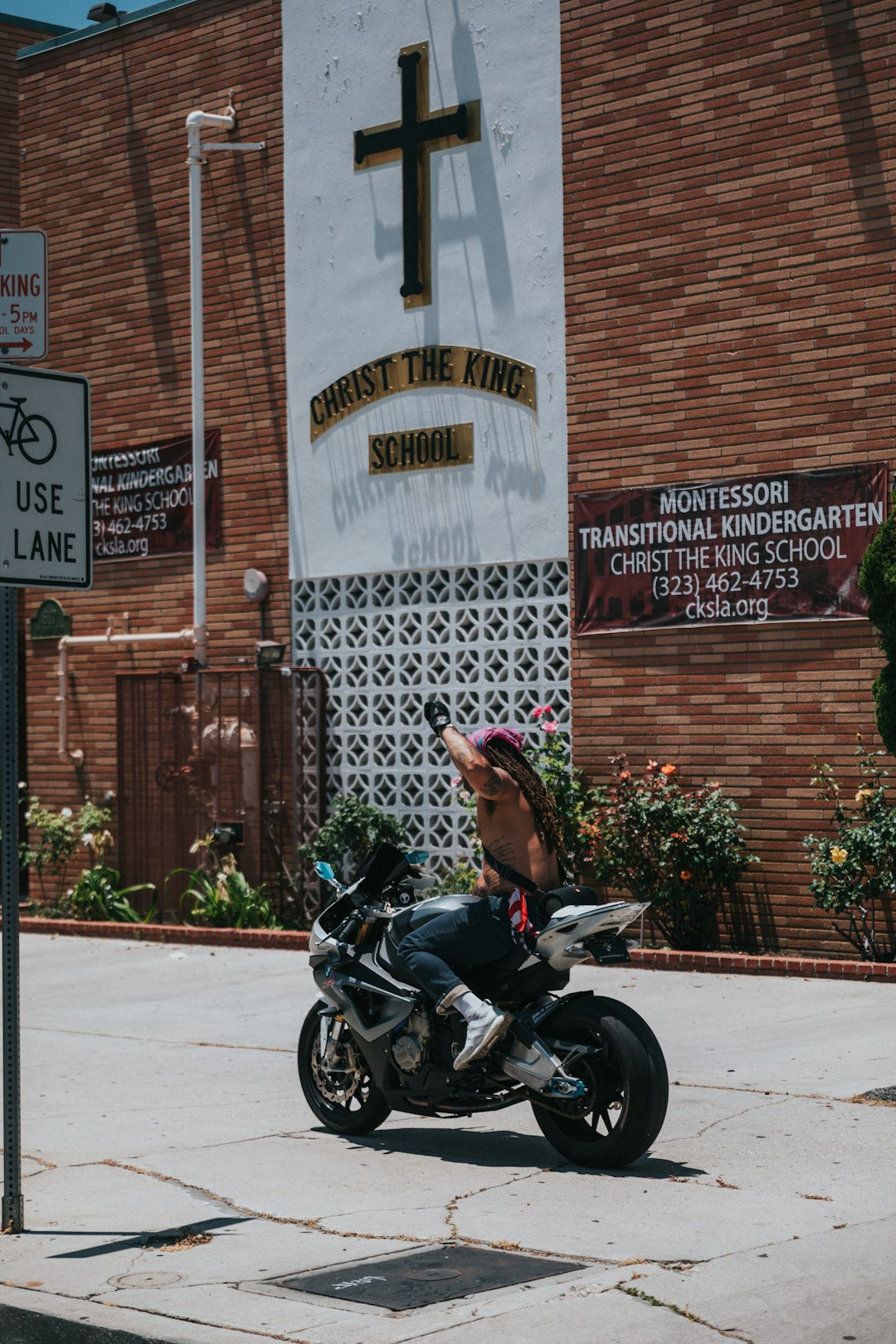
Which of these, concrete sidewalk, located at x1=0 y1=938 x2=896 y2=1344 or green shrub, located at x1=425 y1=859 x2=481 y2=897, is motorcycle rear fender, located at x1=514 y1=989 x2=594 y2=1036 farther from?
green shrub, located at x1=425 y1=859 x2=481 y2=897

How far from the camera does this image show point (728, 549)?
44.6ft

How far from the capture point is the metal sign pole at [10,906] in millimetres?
6605

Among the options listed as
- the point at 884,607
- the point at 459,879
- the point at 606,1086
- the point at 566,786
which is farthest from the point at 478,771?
the point at 459,879

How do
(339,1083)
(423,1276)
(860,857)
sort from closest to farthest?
1. (423,1276)
2. (339,1083)
3. (860,857)

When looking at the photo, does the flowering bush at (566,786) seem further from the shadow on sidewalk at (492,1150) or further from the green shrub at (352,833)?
the shadow on sidewalk at (492,1150)

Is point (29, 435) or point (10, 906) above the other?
point (29, 435)

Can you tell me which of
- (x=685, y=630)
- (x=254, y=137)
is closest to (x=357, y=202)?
(x=254, y=137)

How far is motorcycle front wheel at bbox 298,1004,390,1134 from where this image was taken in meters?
8.28

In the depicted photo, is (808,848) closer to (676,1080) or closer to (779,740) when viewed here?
(779,740)

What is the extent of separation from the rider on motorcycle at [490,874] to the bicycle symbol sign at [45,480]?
1.72 metres

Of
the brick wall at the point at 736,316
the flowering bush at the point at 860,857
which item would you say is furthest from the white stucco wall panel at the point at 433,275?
A: the flowering bush at the point at 860,857

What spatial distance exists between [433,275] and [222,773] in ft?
15.6

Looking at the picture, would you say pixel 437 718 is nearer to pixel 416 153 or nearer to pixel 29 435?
pixel 29 435

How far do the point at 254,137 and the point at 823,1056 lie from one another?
1082cm
